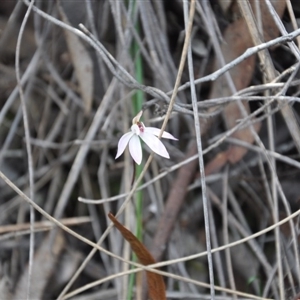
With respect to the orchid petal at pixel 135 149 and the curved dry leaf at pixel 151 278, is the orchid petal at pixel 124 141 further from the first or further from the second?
the curved dry leaf at pixel 151 278

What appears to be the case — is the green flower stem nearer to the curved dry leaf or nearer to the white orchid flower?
the curved dry leaf

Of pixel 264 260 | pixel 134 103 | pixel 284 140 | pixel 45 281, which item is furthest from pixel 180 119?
pixel 45 281

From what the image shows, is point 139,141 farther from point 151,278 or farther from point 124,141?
point 151,278

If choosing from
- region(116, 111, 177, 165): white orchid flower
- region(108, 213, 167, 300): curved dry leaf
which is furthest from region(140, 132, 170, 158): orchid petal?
region(108, 213, 167, 300): curved dry leaf

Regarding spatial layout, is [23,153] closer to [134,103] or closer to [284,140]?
[134,103]

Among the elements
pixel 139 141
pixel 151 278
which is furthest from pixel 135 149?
pixel 151 278

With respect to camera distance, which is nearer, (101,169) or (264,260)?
(264,260)
